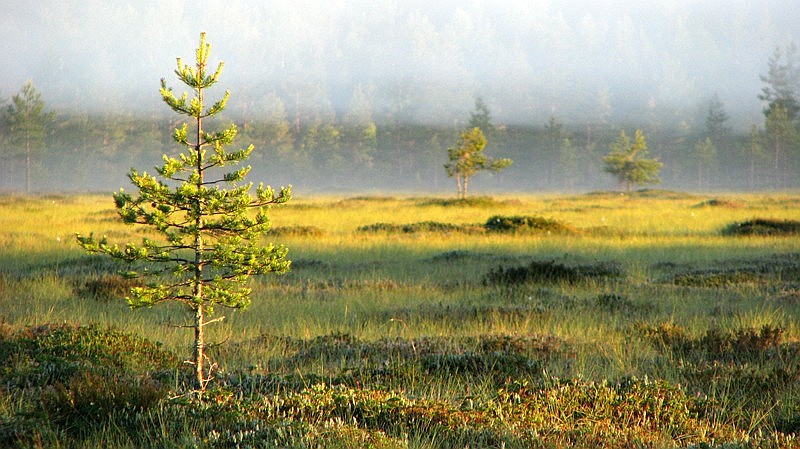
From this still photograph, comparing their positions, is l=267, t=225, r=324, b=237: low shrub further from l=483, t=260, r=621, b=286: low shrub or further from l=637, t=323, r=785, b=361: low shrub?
l=637, t=323, r=785, b=361: low shrub

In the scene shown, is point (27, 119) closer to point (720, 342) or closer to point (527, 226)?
point (527, 226)

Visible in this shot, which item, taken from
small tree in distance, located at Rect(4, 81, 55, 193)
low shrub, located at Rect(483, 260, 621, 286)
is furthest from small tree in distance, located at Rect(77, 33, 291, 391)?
small tree in distance, located at Rect(4, 81, 55, 193)

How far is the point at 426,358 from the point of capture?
23.5ft

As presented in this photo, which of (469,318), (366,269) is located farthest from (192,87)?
(366,269)

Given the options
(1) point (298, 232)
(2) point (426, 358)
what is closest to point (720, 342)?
(2) point (426, 358)

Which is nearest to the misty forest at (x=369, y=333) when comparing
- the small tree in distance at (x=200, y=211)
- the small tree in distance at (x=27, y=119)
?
the small tree in distance at (x=200, y=211)

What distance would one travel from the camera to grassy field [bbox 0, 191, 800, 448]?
471 cm

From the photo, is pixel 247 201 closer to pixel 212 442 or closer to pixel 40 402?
pixel 212 442

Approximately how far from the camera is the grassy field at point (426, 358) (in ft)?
15.4

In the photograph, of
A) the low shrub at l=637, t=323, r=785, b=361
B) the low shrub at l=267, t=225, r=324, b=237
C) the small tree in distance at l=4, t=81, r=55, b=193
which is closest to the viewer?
the low shrub at l=637, t=323, r=785, b=361

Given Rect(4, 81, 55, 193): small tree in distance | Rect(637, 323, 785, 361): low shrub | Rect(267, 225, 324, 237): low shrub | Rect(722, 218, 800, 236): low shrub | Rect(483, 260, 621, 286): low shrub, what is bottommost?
Rect(637, 323, 785, 361): low shrub

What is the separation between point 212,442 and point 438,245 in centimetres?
1793

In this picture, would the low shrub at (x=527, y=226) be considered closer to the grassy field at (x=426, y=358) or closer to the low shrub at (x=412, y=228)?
the low shrub at (x=412, y=228)

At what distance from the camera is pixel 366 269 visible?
16344 millimetres
